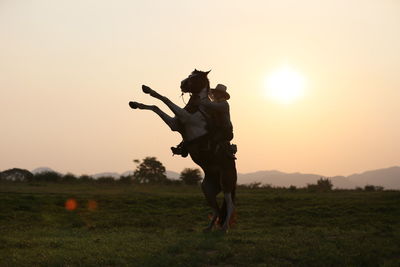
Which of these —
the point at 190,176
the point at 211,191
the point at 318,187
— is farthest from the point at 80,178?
the point at 211,191

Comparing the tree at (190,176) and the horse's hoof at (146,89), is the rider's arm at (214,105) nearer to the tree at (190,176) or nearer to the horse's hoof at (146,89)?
the horse's hoof at (146,89)

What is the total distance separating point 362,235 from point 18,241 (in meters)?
6.40

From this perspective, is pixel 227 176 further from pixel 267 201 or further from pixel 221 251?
pixel 267 201

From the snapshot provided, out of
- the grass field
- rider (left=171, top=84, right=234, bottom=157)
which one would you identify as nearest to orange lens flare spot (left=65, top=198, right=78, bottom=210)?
the grass field

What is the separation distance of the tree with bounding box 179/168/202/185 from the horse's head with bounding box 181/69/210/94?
2956cm

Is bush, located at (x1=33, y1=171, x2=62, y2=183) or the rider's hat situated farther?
bush, located at (x1=33, y1=171, x2=62, y2=183)

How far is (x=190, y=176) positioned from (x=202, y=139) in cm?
3288

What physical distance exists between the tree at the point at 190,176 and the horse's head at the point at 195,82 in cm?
2956

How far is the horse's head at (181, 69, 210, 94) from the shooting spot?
401 inches

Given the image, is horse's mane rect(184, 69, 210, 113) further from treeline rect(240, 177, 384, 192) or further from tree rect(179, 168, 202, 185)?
tree rect(179, 168, 202, 185)

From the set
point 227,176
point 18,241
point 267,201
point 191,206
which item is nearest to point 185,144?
point 227,176

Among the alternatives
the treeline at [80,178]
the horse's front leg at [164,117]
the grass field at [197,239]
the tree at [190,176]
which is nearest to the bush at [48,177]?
the treeline at [80,178]

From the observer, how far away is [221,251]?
7695 millimetres

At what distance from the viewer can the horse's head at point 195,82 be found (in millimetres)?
10195
